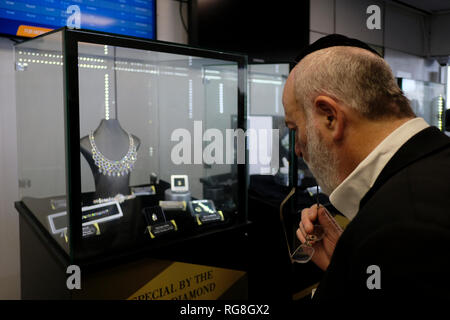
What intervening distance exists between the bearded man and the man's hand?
24 cm

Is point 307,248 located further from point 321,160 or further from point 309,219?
point 321,160

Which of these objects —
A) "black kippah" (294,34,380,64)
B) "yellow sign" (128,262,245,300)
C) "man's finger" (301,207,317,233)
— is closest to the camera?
"black kippah" (294,34,380,64)

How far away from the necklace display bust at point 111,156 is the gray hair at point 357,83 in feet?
3.87

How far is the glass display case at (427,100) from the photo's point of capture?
13.2 ft

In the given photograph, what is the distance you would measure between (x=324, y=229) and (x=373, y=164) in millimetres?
491

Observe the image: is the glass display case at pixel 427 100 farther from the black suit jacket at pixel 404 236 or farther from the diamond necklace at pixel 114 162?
the black suit jacket at pixel 404 236

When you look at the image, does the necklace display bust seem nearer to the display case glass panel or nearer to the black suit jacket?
the display case glass panel

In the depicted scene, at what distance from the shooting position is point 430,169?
23.9 inches

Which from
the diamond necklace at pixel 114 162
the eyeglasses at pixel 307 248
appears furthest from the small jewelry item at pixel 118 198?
the eyeglasses at pixel 307 248

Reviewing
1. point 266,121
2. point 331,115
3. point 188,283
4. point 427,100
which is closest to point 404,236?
point 331,115

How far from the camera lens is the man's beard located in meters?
0.87

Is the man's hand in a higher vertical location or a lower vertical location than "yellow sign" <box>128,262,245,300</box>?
higher

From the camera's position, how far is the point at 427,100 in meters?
4.37

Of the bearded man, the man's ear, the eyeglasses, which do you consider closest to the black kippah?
the bearded man
